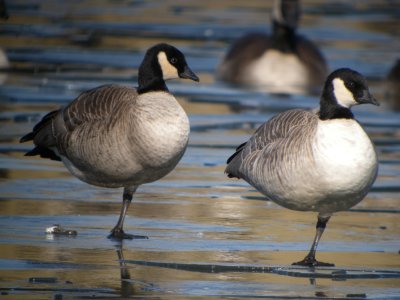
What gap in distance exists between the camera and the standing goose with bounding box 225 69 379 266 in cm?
831

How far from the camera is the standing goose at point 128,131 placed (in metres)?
9.23

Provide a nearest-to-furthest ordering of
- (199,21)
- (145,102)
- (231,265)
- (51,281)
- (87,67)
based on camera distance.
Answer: (51,281)
(231,265)
(145,102)
(87,67)
(199,21)

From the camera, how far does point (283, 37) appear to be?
20203mm

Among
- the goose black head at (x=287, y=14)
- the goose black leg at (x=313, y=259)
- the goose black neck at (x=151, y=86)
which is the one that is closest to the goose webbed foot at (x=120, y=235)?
the goose black neck at (x=151, y=86)

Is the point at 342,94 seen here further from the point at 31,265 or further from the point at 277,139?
the point at 31,265

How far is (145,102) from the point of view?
30.9 feet

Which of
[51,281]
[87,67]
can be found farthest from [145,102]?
[87,67]

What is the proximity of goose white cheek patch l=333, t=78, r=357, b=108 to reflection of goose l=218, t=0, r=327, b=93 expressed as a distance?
34.1ft

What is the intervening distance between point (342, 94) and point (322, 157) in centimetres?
56

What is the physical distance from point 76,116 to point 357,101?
247cm

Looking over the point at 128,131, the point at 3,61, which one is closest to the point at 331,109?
the point at 128,131

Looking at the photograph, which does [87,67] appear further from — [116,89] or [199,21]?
[116,89]

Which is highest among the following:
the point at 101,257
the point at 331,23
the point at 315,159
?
the point at 315,159

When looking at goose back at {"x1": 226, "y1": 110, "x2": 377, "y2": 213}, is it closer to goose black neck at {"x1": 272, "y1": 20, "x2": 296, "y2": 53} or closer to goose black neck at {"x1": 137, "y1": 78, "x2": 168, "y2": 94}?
goose black neck at {"x1": 137, "y1": 78, "x2": 168, "y2": 94}
